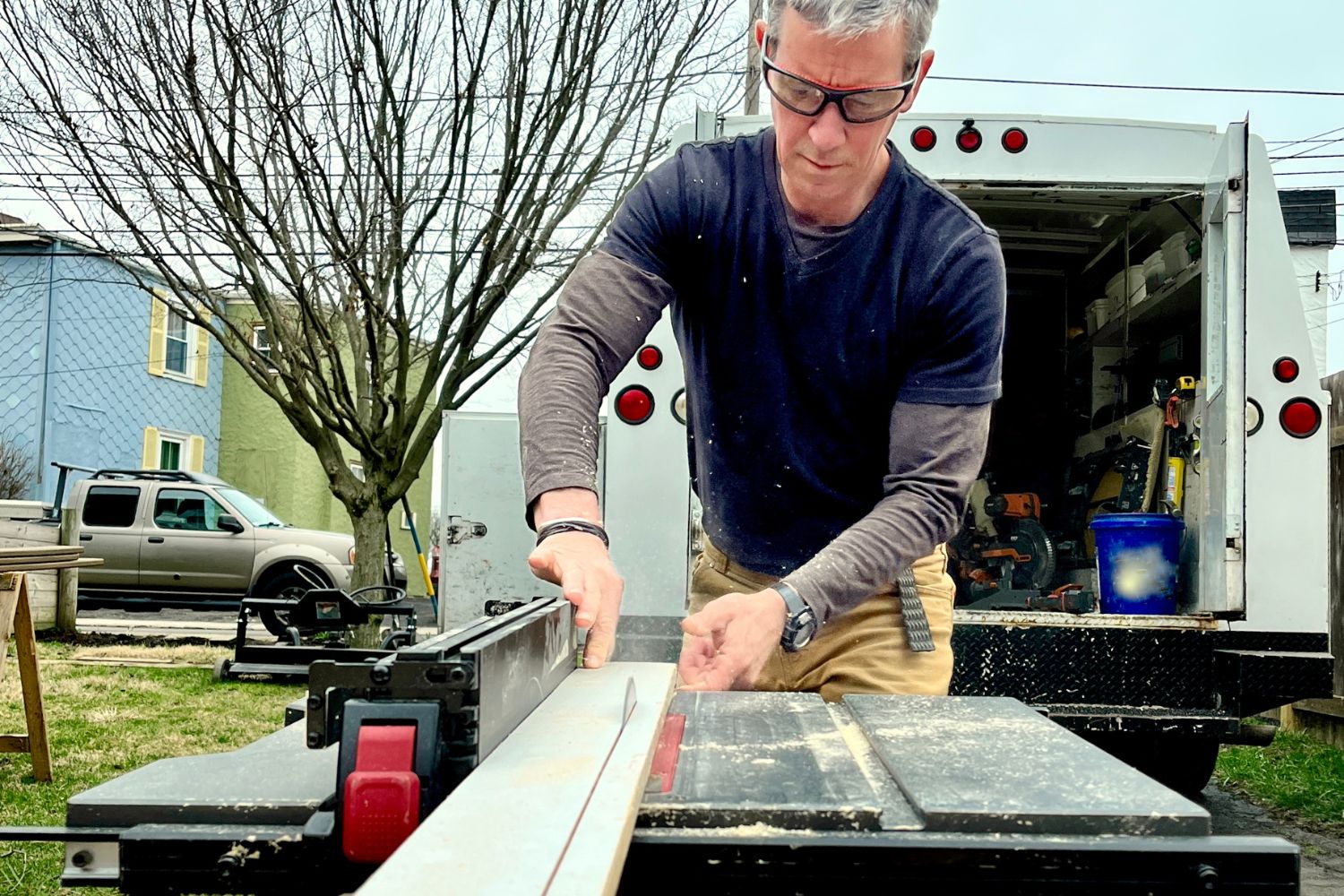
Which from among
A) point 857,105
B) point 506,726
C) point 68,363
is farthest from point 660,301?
point 68,363

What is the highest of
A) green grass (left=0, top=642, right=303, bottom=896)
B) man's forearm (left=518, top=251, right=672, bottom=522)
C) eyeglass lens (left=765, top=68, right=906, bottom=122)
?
eyeglass lens (left=765, top=68, right=906, bottom=122)

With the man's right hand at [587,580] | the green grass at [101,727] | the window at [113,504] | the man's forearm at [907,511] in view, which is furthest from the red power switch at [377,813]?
the window at [113,504]

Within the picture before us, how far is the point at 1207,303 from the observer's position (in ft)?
15.4

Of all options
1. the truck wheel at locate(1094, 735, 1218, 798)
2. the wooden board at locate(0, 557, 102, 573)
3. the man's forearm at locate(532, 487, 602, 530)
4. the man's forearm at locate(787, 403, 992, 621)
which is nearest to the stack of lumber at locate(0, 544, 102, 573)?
the wooden board at locate(0, 557, 102, 573)

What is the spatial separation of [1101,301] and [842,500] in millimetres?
5464

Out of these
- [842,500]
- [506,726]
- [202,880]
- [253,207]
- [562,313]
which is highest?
[253,207]

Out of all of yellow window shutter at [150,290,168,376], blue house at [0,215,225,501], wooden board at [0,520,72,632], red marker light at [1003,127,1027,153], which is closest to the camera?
red marker light at [1003,127,1027,153]

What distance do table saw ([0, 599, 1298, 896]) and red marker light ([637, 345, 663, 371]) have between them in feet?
10.4

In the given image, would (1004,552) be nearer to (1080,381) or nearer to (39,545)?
(1080,381)

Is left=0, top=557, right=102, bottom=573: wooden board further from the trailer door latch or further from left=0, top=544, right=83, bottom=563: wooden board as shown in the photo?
the trailer door latch

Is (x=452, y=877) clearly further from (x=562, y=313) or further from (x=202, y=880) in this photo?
(x=562, y=313)

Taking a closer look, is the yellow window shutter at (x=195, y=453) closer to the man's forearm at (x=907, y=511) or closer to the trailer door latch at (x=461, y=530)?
the trailer door latch at (x=461, y=530)

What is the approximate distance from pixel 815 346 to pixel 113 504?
15838 mm

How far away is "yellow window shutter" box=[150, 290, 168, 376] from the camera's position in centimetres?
2472
